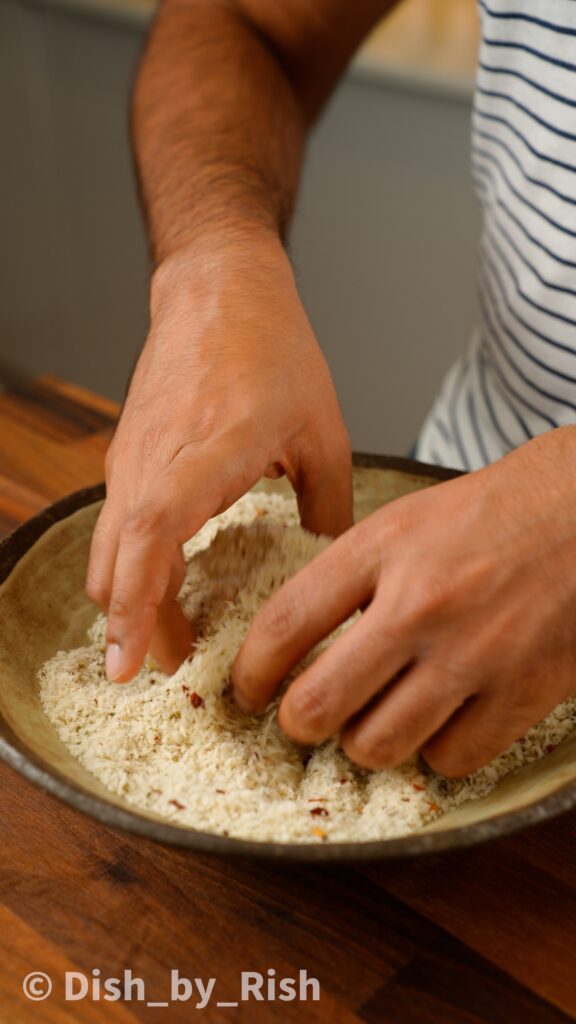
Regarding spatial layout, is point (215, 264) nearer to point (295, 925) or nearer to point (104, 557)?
point (104, 557)

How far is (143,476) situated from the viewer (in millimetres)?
664

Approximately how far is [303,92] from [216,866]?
3.05 ft

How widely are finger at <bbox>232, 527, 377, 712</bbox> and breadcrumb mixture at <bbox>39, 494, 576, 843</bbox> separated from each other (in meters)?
0.06

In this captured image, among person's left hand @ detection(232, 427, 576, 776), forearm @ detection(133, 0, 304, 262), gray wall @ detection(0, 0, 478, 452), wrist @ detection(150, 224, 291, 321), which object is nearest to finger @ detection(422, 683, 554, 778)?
Result: person's left hand @ detection(232, 427, 576, 776)

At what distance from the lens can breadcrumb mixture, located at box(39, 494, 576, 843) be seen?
551 mm

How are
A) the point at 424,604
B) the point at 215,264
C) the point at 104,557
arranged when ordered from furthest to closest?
the point at 215,264, the point at 104,557, the point at 424,604

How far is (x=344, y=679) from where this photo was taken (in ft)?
1.76

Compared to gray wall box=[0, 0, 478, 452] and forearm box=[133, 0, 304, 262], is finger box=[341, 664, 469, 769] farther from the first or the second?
gray wall box=[0, 0, 478, 452]

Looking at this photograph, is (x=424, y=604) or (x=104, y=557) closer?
(x=424, y=604)

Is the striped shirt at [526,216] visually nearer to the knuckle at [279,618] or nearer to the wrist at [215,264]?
the wrist at [215,264]

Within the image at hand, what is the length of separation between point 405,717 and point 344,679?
0.04 metres

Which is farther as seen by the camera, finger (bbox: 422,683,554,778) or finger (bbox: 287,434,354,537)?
finger (bbox: 287,434,354,537)

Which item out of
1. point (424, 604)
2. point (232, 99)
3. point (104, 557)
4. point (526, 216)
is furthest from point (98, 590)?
point (232, 99)

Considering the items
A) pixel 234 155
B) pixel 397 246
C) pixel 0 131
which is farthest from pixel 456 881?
pixel 0 131
